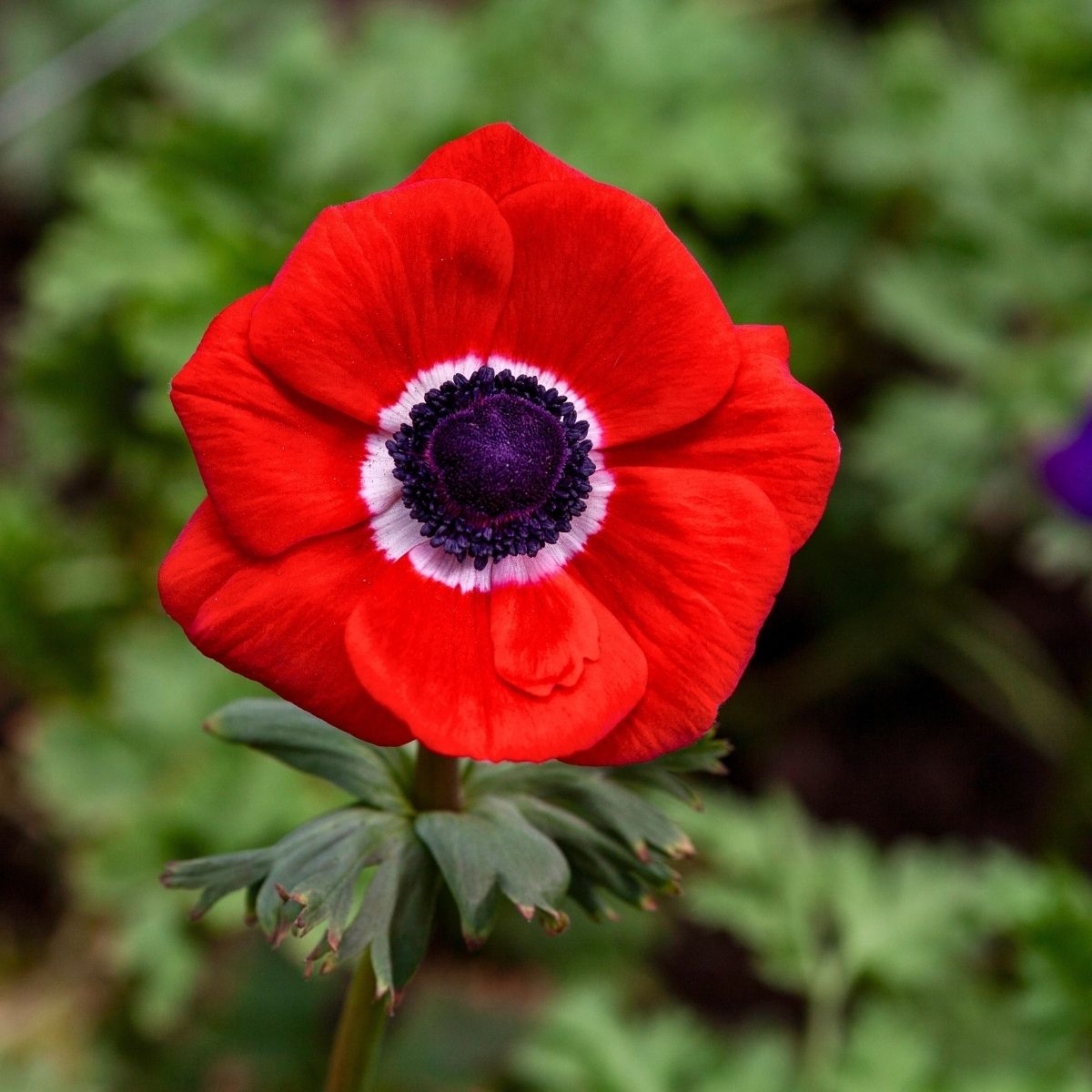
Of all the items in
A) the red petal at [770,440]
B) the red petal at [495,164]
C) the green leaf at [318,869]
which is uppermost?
the red petal at [495,164]

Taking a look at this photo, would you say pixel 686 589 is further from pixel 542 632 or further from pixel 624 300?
pixel 624 300

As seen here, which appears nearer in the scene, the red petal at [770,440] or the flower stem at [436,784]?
the red petal at [770,440]

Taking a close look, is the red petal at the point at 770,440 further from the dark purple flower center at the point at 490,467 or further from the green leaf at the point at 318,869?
the green leaf at the point at 318,869

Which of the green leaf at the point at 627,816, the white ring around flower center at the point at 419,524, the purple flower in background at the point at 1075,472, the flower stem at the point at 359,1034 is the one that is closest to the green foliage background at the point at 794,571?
the purple flower in background at the point at 1075,472

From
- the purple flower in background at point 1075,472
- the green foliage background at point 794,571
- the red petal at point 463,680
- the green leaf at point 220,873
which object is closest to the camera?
the red petal at point 463,680

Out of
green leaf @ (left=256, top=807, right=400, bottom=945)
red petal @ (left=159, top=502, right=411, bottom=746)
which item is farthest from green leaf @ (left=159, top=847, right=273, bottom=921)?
red petal @ (left=159, top=502, right=411, bottom=746)

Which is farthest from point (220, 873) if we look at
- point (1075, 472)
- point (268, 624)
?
point (1075, 472)

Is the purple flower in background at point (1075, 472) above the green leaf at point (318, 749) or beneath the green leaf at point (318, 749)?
beneath
